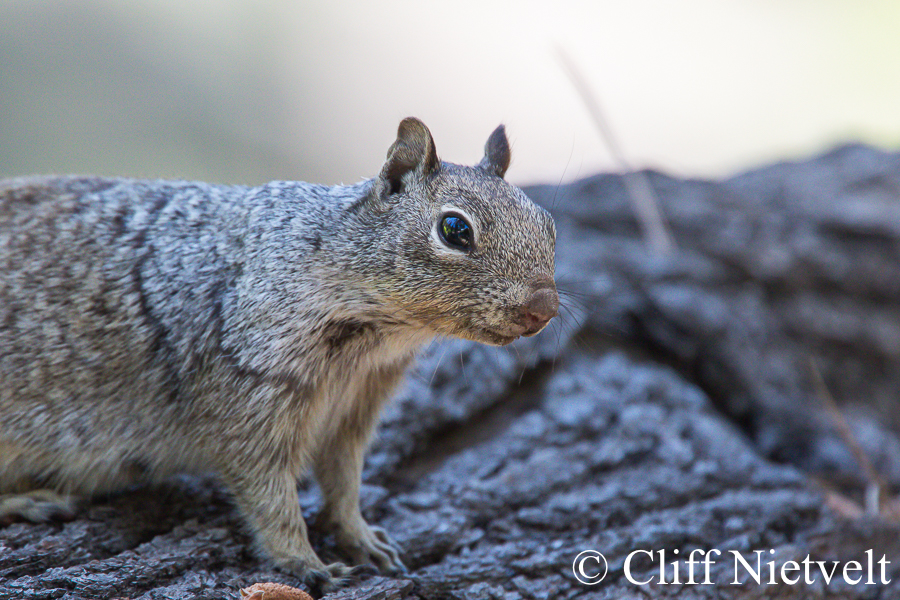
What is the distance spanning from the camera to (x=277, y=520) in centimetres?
297

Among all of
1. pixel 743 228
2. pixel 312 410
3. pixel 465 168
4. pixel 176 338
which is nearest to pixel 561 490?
pixel 312 410

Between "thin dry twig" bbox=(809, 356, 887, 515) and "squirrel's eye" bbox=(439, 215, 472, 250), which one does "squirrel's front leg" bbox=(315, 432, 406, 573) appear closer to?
"squirrel's eye" bbox=(439, 215, 472, 250)

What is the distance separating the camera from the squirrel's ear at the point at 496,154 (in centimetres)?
329

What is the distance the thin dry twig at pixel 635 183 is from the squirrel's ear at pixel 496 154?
154cm

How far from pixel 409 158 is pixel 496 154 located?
484 mm

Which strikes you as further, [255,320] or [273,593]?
[255,320]

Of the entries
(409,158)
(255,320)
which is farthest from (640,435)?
(255,320)

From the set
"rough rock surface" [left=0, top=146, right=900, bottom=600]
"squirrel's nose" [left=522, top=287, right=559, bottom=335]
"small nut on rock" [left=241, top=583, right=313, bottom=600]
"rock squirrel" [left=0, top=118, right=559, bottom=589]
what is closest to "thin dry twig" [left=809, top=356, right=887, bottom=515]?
"rough rock surface" [left=0, top=146, right=900, bottom=600]

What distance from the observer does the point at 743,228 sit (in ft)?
18.4

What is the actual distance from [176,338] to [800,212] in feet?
15.8

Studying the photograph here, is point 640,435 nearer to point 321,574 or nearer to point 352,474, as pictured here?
point 352,474

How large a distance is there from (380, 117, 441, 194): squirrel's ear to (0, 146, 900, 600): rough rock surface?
3.84ft

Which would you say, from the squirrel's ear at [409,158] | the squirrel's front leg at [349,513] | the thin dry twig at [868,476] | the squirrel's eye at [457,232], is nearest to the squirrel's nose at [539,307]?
the squirrel's eye at [457,232]

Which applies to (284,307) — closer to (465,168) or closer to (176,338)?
(176,338)
